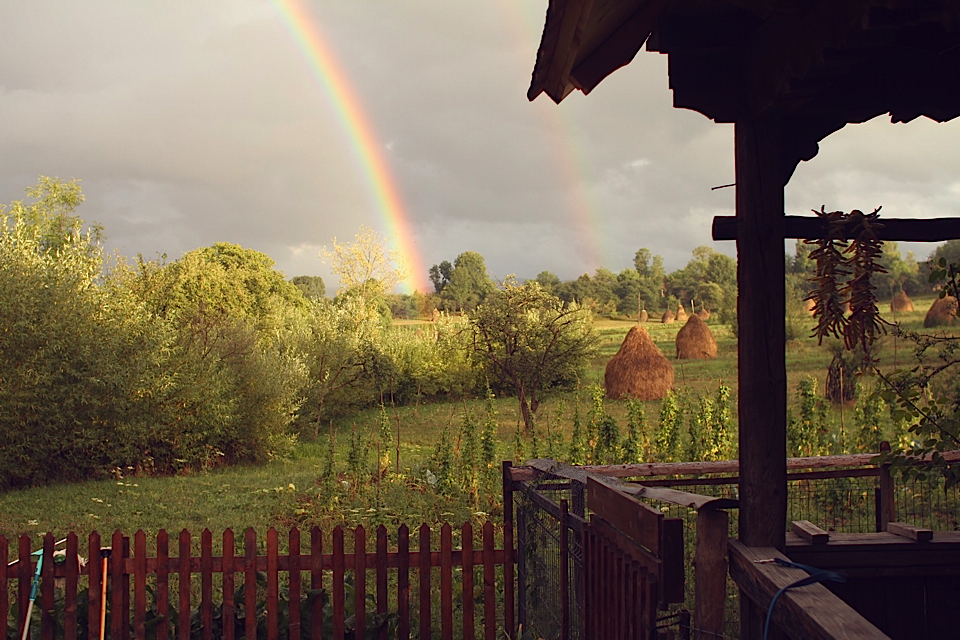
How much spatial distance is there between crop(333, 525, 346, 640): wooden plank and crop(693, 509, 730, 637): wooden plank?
233 cm

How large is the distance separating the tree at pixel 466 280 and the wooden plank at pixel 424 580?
6140 cm

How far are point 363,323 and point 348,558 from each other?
23337mm

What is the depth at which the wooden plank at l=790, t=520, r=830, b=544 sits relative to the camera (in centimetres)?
263

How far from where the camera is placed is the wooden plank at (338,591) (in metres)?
4.19

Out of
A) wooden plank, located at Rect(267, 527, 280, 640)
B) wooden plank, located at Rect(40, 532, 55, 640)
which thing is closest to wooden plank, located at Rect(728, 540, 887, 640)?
wooden plank, located at Rect(267, 527, 280, 640)

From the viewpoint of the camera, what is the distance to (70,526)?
9.02 m

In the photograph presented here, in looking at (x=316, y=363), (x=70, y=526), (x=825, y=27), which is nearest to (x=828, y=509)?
(x=825, y=27)

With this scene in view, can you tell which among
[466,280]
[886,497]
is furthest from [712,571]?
[466,280]

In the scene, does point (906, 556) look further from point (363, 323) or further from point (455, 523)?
point (363, 323)

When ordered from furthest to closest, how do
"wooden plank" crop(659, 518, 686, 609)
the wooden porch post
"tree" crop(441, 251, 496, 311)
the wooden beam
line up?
1. "tree" crop(441, 251, 496, 311)
2. the wooden beam
3. the wooden porch post
4. "wooden plank" crop(659, 518, 686, 609)

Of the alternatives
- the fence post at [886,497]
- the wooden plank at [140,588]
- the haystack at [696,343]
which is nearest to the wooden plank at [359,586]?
the wooden plank at [140,588]

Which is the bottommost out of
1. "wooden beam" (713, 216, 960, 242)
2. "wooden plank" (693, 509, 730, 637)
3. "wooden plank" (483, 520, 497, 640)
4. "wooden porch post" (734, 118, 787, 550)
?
"wooden plank" (483, 520, 497, 640)

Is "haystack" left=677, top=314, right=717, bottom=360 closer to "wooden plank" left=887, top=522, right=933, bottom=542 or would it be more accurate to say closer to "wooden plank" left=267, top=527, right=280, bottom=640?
"wooden plank" left=267, top=527, right=280, bottom=640

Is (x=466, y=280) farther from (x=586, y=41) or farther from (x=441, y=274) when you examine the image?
(x=586, y=41)
